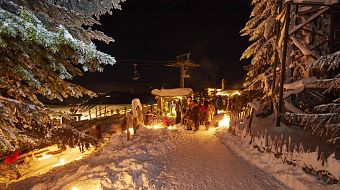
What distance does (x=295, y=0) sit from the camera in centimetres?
1407

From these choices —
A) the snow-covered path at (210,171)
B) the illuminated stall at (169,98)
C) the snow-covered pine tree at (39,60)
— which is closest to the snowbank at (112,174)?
the snow-covered path at (210,171)

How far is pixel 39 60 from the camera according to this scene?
386 cm

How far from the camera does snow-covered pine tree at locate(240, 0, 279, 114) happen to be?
16.9m

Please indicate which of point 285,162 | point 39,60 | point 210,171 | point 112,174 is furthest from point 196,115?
point 39,60

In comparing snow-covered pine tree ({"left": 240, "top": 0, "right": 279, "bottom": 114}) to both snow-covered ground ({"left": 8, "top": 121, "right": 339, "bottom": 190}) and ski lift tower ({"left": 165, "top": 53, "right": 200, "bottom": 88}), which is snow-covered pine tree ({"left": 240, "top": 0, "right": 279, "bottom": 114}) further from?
ski lift tower ({"left": 165, "top": 53, "right": 200, "bottom": 88})

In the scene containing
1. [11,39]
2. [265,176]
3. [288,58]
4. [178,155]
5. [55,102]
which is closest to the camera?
[11,39]

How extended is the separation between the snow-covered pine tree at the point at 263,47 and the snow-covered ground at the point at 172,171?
22.5ft

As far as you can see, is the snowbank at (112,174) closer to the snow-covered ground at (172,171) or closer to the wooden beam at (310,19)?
the snow-covered ground at (172,171)

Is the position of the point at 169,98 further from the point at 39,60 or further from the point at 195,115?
the point at 39,60

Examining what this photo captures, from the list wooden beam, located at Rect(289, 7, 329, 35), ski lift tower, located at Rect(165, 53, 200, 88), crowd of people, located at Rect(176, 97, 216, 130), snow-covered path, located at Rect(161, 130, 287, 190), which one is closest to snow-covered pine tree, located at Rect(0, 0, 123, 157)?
snow-covered path, located at Rect(161, 130, 287, 190)

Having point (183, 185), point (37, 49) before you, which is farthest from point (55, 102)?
point (37, 49)

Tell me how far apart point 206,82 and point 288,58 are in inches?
1244

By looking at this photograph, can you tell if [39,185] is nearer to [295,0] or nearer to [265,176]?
[265,176]

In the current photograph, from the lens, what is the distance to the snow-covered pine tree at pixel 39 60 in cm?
309
